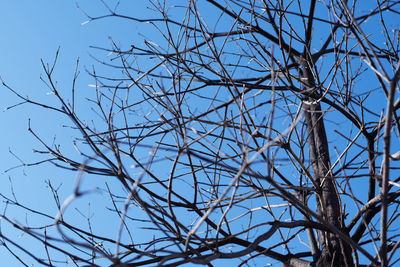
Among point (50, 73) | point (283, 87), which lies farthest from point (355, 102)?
point (50, 73)

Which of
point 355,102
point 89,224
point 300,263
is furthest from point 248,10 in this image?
point 89,224

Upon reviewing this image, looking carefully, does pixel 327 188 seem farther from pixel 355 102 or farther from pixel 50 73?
pixel 50 73

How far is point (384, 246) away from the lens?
1.22m

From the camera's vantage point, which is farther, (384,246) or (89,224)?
(89,224)

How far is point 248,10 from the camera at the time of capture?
112 inches

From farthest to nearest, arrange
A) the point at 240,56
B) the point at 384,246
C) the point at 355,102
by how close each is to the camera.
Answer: the point at 240,56 < the point at 355,102 < the point at 384,246

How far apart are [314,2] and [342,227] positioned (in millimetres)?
1697

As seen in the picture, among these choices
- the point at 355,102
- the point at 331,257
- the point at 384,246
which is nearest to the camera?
the point at 384,246

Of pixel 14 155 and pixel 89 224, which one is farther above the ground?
pixel 14 155

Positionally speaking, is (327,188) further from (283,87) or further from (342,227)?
(283,87)

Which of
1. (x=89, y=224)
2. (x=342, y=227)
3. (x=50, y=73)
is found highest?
(x=50, y=73)

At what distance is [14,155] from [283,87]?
6.44 feet

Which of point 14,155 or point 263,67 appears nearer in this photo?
point 14,155

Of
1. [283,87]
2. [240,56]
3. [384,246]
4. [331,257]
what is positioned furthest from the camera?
[240,56]
